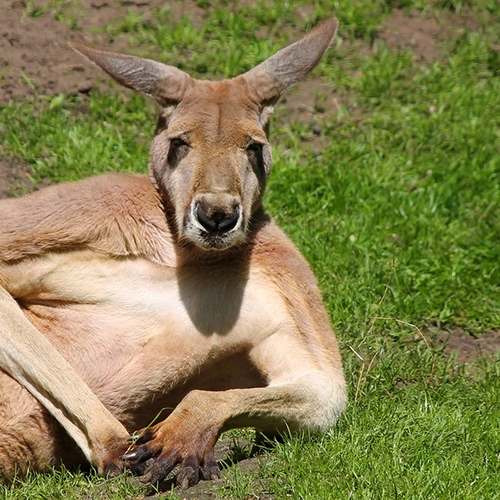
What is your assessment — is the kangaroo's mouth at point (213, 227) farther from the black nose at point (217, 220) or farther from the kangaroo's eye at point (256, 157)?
the kangaroo's eye at point (256, 157)

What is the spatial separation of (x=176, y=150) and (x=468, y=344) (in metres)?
2.62

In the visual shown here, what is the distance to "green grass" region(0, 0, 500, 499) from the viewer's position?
4.60m

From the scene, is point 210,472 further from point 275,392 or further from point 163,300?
point 163,300

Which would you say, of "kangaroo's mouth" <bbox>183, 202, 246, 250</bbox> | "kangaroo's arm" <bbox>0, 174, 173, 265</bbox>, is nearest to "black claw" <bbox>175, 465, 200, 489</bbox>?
"kangaroo's mouth" <bbox>183, 202, 246, 250</bbox>

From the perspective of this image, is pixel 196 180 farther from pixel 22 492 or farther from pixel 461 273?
pixel 461 273

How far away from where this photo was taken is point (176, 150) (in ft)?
17.2

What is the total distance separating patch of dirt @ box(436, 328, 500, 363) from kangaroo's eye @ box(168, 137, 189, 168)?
2.30 meters

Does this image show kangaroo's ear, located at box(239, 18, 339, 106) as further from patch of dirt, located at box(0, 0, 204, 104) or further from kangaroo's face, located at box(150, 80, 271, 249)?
patch of dirt, located at box(0, 0, 204, 104)

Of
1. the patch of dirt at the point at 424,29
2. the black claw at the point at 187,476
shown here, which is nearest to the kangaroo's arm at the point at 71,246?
the black claw at the point at 187,476

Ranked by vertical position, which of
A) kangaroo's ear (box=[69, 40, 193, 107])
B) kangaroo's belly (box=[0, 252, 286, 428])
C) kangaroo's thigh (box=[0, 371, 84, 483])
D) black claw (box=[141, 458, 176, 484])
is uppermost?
kangaroo's ear (box=[69, 40, 193, 107])

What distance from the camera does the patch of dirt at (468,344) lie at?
6495mm

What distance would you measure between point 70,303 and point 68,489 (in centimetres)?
107

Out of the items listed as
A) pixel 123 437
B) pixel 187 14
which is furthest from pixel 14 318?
pixel 187 14

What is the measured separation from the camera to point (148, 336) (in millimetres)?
5039
